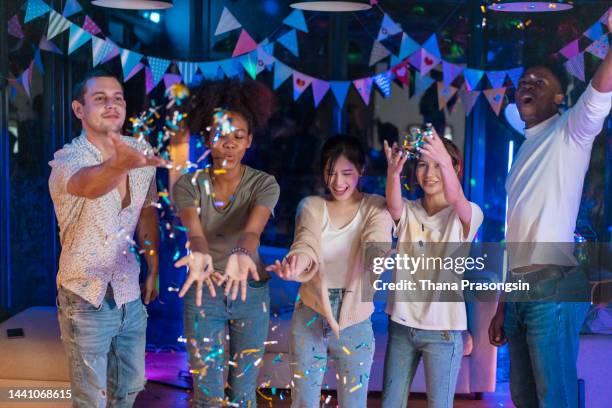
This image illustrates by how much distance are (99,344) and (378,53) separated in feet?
9.69

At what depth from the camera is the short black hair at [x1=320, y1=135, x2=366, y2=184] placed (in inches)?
111

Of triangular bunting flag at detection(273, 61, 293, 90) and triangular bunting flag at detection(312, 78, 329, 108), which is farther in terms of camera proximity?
triangular bunting flag at detection(312, 78, 329, 108)

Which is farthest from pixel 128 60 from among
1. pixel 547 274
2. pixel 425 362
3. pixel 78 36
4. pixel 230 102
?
pixel 547 274

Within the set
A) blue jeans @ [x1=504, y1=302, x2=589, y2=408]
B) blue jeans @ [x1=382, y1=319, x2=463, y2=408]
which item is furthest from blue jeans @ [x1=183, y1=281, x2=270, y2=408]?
blue jeans @ [x1=504, y1=302, x2=589, y2=408]

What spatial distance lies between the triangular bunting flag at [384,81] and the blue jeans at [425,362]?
252cm

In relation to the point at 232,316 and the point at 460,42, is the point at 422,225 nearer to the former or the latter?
the point at 232,316

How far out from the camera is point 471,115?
552cm

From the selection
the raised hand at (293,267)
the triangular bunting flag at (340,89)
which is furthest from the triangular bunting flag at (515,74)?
the raised hand at (293,267)

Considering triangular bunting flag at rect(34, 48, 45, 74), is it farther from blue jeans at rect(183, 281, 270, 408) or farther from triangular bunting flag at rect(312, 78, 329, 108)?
blue jeans at rect(183, 281, 270, 408)

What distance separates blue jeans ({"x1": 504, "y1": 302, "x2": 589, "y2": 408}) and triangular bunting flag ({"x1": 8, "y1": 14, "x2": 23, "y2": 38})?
3.08 metres

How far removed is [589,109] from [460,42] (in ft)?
9.61

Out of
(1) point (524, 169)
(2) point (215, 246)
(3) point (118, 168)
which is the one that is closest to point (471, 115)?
(1) point (524, 169)

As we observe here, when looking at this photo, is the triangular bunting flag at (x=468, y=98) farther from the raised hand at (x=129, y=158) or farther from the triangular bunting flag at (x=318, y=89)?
the raised hand at (x=129, y=158)

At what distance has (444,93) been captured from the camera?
17.7 feet
